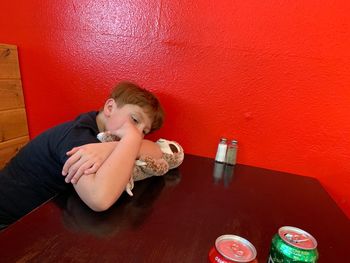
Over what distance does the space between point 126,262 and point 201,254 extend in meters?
0.16

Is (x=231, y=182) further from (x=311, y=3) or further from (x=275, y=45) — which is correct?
(x=311, y=3)

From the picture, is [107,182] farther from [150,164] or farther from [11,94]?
[11,94]

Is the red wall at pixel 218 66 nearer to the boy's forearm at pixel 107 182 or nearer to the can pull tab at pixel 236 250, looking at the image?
the boy's forearm at pixel 107 182

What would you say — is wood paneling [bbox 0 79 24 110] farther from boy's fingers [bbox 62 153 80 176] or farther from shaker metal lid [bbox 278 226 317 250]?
shaker metal lid [bbox 278 226 317 250]

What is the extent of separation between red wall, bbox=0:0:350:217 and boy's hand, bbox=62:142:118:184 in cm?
54

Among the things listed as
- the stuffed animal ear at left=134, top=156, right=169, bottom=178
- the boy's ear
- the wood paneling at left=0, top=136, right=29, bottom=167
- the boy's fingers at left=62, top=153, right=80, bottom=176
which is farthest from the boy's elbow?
the wood paneling at left=0, top=136, right=29, bottom=167

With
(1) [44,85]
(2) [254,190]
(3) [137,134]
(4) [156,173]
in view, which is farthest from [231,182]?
(1) [44,85]

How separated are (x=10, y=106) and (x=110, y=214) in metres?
0.89

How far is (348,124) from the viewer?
1.12m

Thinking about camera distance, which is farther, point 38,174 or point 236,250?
point 38,174

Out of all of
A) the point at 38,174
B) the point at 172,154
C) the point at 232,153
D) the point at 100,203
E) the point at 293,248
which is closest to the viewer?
the point at 293,248

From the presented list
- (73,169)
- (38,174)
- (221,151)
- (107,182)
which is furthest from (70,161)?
(221,151)

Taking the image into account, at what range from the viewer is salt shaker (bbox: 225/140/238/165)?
1.21 meters

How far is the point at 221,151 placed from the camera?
4.03 feet
